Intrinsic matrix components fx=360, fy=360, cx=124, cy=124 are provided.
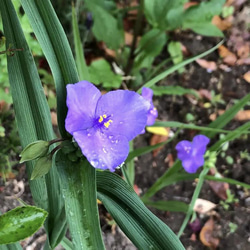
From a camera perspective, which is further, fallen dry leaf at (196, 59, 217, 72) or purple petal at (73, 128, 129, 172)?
fallen dry leaf at (196, 59, 217, 72)

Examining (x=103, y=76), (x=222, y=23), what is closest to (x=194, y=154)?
(x=103, y=76)

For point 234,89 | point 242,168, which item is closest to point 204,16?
point 234,89

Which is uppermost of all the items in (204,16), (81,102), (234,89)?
(81,102)

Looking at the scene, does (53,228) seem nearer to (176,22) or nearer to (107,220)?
(107,220)

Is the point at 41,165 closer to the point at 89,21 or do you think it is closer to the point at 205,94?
the point at 89,21

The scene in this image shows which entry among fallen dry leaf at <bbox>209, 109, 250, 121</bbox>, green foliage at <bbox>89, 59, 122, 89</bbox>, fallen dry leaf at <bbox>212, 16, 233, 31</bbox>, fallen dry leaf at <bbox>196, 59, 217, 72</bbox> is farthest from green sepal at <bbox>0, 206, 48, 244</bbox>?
fallen dry leaf at <bbox>212, 16, 233, 31</bbox>

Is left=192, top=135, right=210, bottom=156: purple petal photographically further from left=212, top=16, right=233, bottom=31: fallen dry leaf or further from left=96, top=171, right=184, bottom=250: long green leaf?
left=212, top=16, right=233, bottom=31: fallen dry leaf
